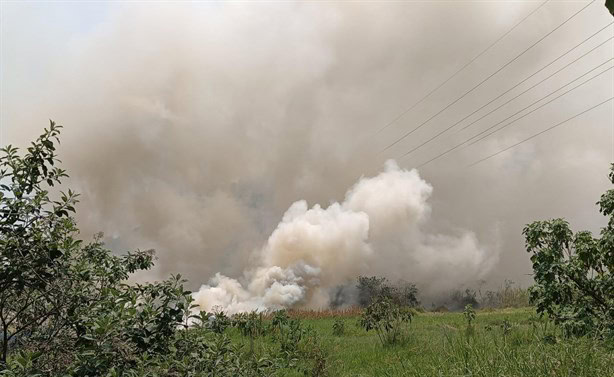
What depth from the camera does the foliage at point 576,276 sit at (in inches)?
282

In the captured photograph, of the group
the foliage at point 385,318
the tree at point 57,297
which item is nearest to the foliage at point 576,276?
the foliage at point 385,318

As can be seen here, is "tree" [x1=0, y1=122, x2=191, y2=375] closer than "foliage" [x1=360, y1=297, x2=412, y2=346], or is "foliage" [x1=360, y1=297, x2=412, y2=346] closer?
"tree" [x1=0, y1=122, x2=191, y2=375]

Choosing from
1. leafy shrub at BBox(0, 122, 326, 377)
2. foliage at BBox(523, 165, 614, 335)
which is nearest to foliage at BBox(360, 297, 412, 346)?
foliage at BBox(523, 165, 614, 335)

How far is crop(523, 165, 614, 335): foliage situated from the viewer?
282 inches

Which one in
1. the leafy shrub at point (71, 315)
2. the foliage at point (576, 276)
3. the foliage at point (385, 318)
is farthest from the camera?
the foliage at point (385, 318)

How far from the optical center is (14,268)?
10.6 ft

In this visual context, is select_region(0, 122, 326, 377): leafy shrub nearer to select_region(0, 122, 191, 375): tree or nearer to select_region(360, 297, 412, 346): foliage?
select_region(0, 122, 191, 375): tree

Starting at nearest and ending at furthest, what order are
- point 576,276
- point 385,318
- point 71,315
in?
point 71,315 < point 576,276 < point 385,318

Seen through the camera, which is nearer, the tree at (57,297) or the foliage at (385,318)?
the tree at (57,297)

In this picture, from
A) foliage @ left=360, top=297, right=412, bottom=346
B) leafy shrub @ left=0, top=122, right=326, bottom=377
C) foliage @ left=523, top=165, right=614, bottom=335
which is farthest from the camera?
foliage @ left=360, top=297, right=412, bottom=346

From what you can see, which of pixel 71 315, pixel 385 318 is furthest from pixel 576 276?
pixel 71 315

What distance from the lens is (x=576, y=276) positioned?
25.4ft

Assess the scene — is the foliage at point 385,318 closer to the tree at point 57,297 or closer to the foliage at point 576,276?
the foliage at point 576,276

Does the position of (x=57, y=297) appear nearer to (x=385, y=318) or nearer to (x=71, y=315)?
(x=71, y=315)
